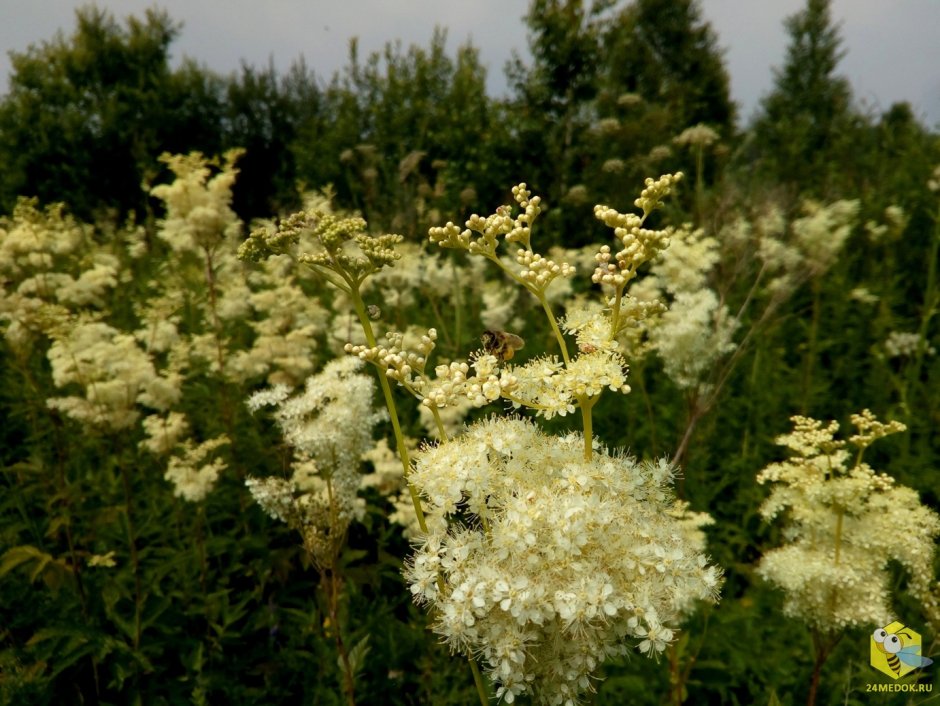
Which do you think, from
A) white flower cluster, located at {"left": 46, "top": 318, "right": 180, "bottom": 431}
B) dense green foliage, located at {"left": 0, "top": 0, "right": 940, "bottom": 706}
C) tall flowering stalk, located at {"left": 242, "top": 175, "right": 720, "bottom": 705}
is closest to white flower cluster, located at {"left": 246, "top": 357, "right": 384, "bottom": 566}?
dense green foliage, located at {"left": 0, "top": 0, "right": 940, "bottom": 706}

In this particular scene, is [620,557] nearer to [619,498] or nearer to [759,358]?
[619,498]

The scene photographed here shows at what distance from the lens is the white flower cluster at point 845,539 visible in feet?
6.86

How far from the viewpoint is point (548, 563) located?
1267 mm

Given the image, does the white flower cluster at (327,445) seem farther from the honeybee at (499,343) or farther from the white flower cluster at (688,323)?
the white flower cluster at (688,323)

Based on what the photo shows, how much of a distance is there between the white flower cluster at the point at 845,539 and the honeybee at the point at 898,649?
0.35ft

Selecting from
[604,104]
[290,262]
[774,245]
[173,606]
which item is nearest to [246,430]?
[173,606]

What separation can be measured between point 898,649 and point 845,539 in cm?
47

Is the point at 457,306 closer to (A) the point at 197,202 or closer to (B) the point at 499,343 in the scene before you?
(A) the point at 197,202

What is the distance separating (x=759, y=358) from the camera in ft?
18.2

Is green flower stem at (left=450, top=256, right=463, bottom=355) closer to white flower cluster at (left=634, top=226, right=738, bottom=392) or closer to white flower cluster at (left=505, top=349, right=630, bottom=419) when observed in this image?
white flower cluster at (left=634, top=226, right=738, bottom=392)

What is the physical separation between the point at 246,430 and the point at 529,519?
383 centimetres

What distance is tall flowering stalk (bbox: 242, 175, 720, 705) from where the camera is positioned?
1.23 m

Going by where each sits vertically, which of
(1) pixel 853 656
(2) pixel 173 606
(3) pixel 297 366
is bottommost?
(1) pixel 853 656

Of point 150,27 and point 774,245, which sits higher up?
point 150,27
